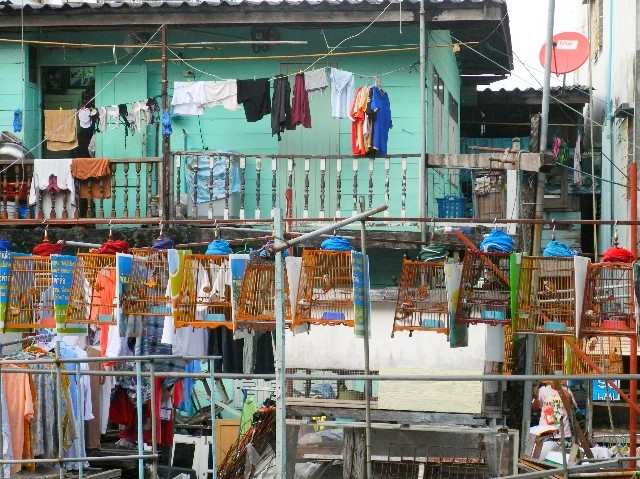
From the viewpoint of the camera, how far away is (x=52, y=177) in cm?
1603

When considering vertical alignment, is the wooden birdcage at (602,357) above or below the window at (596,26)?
below

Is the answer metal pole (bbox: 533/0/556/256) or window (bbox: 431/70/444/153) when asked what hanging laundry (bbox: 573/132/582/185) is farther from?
metal pole (bbox: 533/0/556/256)

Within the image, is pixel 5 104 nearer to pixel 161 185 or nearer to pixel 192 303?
pixel 161 185

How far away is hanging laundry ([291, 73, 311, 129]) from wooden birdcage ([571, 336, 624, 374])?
191 inches

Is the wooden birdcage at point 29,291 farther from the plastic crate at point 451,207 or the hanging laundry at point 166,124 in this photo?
Answer: the plastic crate at point 451,207

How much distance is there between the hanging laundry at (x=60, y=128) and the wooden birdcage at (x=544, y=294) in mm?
8654

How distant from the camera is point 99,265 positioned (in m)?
11.8

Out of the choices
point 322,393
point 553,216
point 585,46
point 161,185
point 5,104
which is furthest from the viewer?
point 553,216

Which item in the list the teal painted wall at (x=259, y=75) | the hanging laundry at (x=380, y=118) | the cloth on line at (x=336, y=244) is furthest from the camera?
the teal painted wall at (x=259, y=75)

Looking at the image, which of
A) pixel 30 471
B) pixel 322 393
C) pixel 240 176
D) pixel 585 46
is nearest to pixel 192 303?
pixel 30 471

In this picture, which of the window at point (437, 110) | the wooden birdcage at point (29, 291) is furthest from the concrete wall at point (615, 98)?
the wooden birdcage at point (29, 291)

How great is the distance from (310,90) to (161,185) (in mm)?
2411

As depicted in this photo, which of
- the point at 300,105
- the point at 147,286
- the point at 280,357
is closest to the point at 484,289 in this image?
the point at 280,357

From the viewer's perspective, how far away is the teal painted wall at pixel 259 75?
56.7ft
